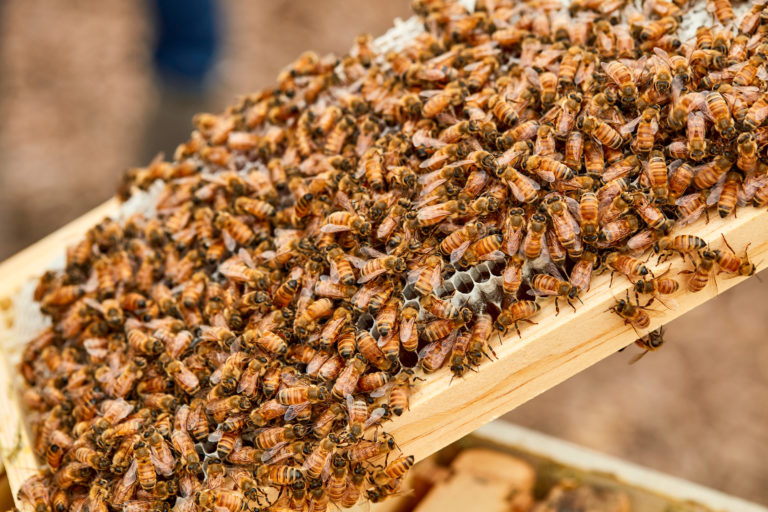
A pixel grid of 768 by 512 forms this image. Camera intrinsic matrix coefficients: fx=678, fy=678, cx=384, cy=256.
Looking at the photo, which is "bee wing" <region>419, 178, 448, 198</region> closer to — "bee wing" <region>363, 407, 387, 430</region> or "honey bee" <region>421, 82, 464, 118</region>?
"honey bee" <region>421, 82, 464, 118</region>

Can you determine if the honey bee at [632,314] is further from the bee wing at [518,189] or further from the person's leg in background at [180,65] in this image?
the person's leg in background at [180,65]

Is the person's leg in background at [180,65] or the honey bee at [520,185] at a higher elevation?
the person's leg in background at [180,65]

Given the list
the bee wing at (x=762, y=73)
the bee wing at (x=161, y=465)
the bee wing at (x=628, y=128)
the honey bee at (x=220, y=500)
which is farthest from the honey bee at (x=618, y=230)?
the bee wing at (x=161, y=465)

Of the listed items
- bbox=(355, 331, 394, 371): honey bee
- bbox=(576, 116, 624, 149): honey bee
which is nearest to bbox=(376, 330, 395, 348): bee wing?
bbox=(355, 331, 394, 371): honey bee

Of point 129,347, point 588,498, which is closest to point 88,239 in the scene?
point 129,347

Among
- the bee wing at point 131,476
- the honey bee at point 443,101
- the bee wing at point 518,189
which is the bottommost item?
the bee wing at point 131,476

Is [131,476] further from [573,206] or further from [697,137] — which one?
[697,137]
